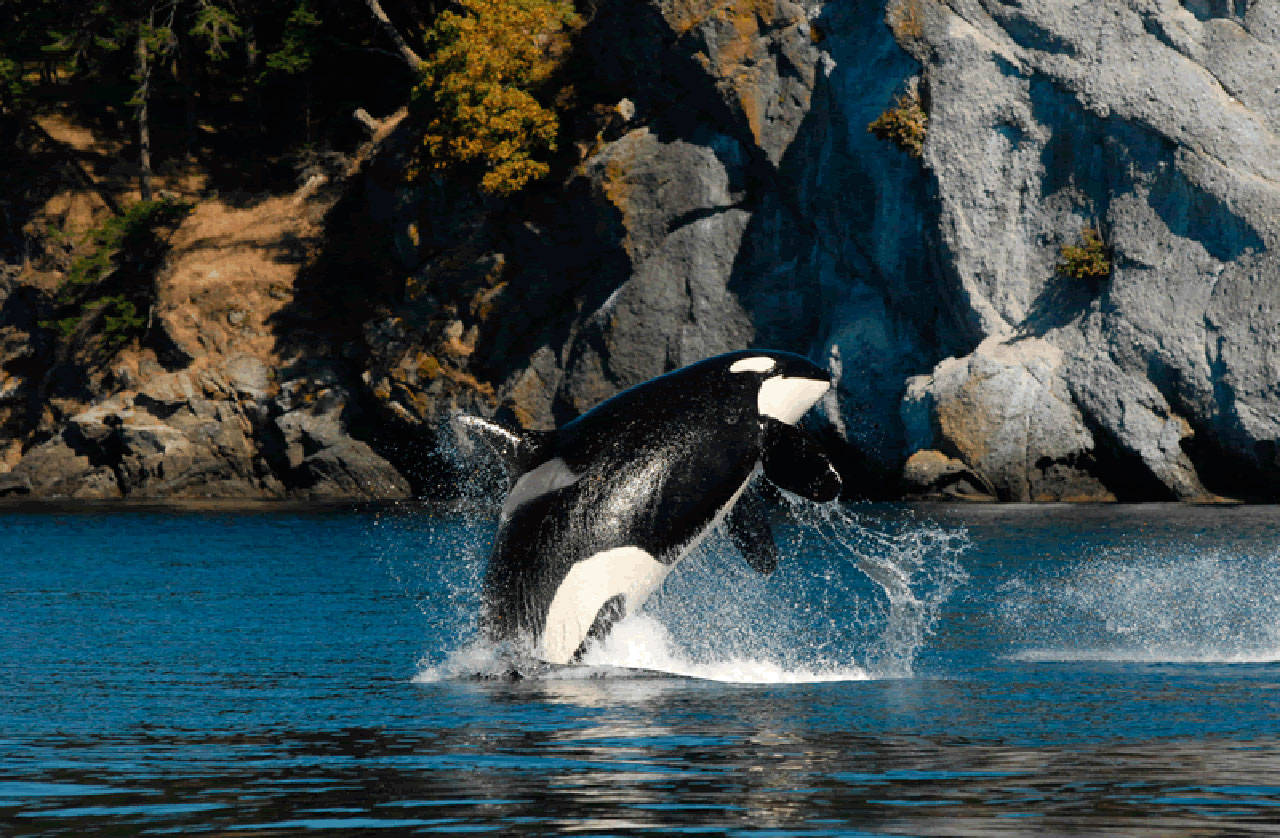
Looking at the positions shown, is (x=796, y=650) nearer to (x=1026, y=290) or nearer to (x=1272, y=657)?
(x=1272, y=657)

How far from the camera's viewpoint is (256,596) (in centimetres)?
2327

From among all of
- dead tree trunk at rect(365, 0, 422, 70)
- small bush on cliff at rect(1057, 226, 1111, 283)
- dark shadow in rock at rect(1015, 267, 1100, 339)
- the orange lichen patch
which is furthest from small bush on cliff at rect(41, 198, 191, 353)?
small bush on cliff at rect(1057, 226, 1111, 283)

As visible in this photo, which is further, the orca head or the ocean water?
the orca head

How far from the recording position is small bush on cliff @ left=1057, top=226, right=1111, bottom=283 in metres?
44.4

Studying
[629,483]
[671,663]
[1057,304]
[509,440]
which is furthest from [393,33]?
[629,483]

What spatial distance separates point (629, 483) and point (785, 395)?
5.31 ft

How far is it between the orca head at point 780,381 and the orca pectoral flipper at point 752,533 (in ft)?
3.15

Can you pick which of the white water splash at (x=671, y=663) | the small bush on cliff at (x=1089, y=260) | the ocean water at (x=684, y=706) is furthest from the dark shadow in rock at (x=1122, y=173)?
the white water splash at (x=671, y=663)

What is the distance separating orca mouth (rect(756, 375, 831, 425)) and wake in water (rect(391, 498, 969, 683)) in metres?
1.38

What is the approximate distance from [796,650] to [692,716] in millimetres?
4481

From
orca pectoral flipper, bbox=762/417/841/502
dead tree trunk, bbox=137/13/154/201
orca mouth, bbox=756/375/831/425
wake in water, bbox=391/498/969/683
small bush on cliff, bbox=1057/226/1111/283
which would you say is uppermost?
dead tree trunk, bbox=137/13/154/201

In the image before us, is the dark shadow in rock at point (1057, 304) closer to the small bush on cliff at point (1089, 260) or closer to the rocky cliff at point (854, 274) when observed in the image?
the rocky cliff at point (854, 274)

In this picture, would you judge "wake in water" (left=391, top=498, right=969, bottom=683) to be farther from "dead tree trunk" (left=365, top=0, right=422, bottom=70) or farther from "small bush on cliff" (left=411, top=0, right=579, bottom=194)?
"dead tree trunk" (left=365, top=0, right=422, bottom=70)

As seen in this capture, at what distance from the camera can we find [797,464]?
13797 millimetres
